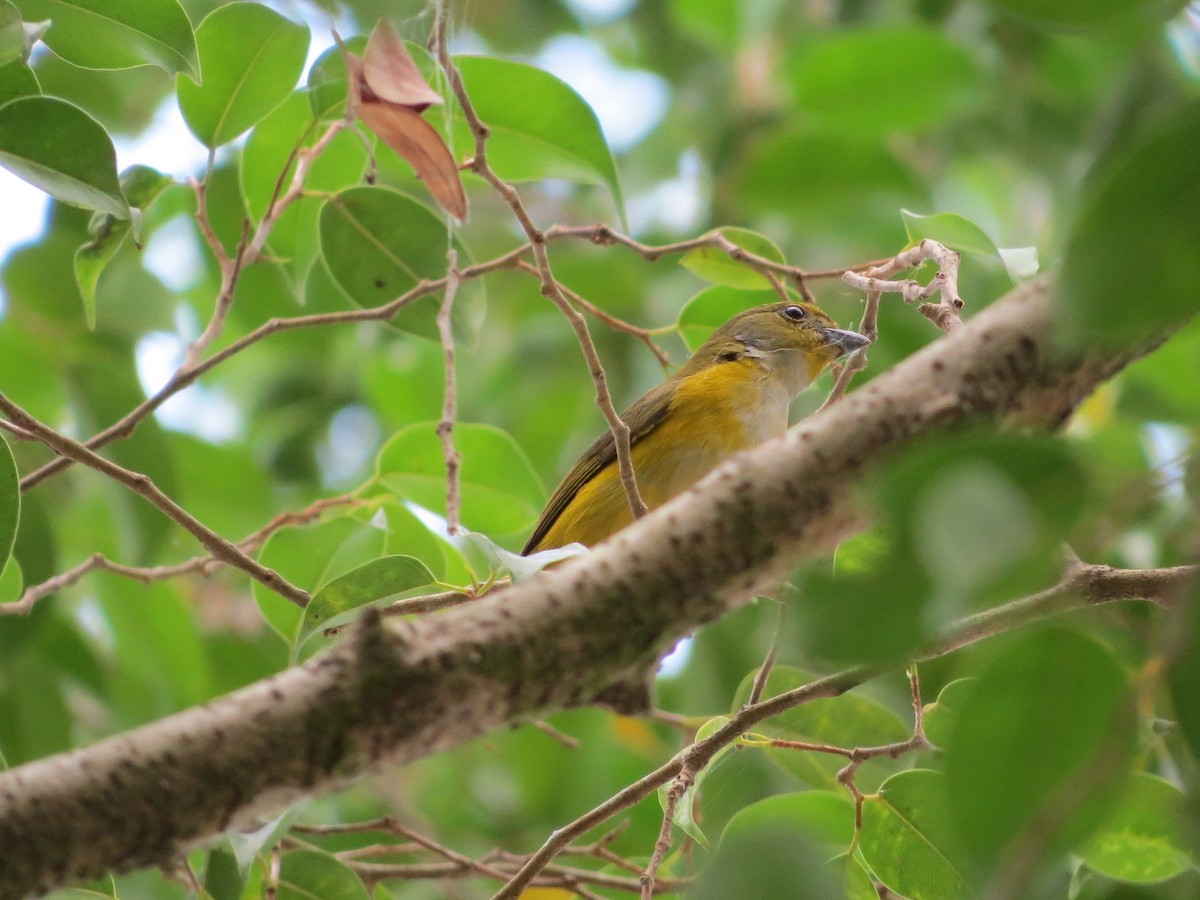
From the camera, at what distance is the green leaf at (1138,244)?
1069 millimetres

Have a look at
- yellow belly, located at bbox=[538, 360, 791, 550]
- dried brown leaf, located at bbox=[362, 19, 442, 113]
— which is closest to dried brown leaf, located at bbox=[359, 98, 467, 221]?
dried brown leaf, located at bbox=[362, 19, 442, 113]

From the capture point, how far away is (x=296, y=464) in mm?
5355

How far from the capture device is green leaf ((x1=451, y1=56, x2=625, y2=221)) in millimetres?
3016

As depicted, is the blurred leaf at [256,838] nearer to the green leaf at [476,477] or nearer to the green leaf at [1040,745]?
the green leaf at [1040,745]

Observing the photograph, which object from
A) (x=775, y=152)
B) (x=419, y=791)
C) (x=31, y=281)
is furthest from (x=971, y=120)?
(x=31, y=281)

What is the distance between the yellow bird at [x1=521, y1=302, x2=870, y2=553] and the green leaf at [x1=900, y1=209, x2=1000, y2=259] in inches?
54.5

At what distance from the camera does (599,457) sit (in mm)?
4156

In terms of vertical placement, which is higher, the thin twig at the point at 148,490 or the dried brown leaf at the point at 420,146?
the dried brown leaf at the point at 420,146

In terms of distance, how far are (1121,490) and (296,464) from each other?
459 centimetres

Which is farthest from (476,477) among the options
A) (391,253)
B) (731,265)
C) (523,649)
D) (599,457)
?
(523,649)

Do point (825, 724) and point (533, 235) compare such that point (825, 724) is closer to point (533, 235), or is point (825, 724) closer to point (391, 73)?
point (533, 235)

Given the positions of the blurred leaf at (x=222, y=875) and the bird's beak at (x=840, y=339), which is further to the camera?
the bird's beak at (x=840, y=339)

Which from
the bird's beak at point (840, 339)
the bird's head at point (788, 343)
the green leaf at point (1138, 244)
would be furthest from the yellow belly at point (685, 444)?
the green leaf at point (1138, 244)

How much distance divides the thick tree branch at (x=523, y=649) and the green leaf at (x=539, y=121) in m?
1.81
